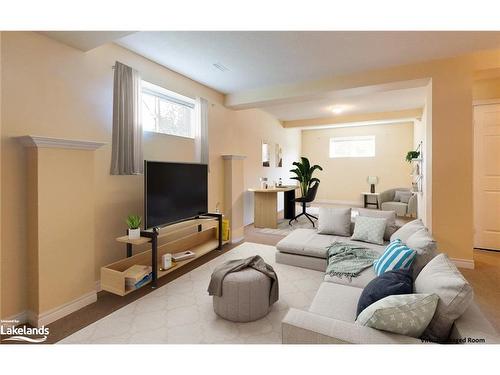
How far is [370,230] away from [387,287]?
1828 millimetres

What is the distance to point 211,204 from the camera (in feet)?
14.4

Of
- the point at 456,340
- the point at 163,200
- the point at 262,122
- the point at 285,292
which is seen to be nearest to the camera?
the point at 456,340

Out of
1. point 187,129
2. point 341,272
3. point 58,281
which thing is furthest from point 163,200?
point 341,272

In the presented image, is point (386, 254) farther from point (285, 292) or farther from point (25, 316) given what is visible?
point (25, 316)

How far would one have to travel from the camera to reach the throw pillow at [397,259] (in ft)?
6.06

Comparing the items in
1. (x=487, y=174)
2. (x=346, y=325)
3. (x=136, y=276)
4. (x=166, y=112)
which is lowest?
(x=136, y=276)

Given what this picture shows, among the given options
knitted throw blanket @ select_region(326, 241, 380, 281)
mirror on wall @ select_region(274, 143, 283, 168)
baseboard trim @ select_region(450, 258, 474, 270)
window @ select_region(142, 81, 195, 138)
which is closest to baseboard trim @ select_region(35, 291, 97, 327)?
window @ select_region(142, 81, 195, 138)

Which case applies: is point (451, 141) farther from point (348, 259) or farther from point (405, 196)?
point (405, 196)

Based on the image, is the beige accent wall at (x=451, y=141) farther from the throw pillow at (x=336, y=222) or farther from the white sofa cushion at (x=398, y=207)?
the white sofa cushion at (x=398, y=207)

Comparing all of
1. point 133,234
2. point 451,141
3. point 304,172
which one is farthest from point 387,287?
point 304,172

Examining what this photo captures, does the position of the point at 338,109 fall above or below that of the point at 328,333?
above

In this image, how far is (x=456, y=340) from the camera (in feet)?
3.71

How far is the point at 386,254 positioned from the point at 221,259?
224 centimetres

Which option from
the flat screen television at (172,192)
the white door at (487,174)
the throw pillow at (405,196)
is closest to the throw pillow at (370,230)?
the white door at (487,174)
